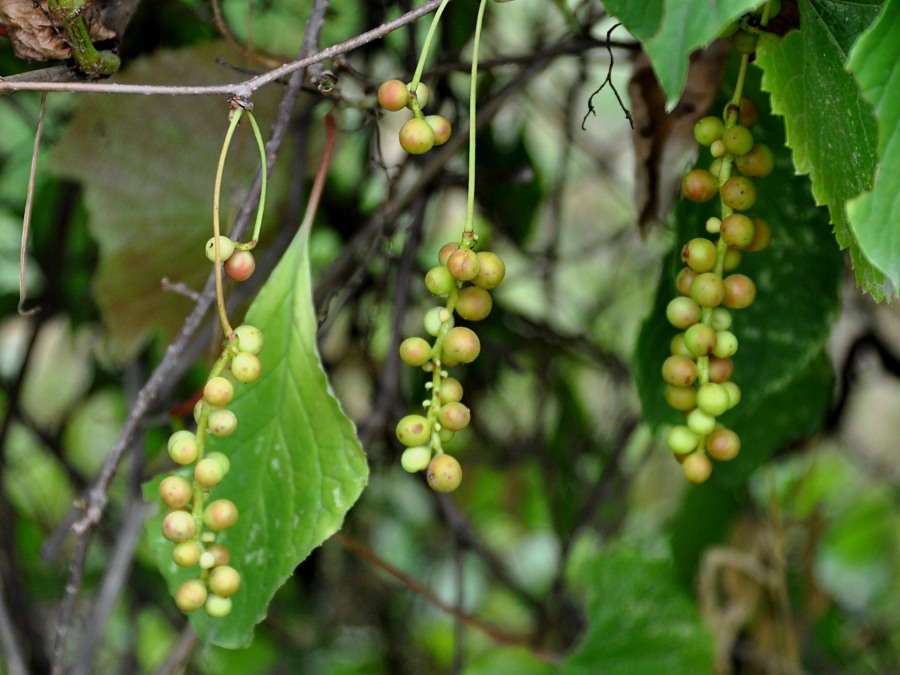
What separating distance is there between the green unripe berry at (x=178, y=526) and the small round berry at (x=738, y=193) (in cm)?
37

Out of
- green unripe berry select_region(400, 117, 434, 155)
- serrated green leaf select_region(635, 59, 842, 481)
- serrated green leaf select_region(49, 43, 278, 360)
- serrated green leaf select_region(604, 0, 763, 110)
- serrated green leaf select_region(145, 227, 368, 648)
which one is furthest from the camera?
serrated green leaf select_region(49, 43, 278, 360)

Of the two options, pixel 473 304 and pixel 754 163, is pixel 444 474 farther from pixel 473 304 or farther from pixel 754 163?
pixel 754 163

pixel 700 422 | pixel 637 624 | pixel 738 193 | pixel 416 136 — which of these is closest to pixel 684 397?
pixel 700 422

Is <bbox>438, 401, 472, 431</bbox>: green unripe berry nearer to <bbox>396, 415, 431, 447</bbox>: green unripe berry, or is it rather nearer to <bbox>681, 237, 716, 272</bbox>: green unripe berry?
<bbox>396, 415, 431, 447</bbox>: green unripe berry

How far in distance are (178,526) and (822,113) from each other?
45 cm

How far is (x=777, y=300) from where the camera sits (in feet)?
2.29

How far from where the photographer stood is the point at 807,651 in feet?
4.74

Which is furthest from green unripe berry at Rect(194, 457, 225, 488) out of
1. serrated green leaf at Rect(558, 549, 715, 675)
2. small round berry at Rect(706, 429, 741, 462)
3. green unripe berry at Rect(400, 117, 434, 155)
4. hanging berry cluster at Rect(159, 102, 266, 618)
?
serrated green leaf at Rect(558, 549, 715, 675)

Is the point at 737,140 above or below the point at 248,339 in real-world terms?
above

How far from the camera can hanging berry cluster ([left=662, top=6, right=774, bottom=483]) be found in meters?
0.51

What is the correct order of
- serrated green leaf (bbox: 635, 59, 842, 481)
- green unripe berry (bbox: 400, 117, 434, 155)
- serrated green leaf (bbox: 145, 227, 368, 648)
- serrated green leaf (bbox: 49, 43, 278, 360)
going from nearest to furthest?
green unripe berry (bbox: 400, 117, 434, 155) < serrated green leaf (bbox: 145, 227, 368, 648) < serrated green leaf (bbox: 635, 59, 842, 481) < serrated green leaf (bbox: 49, 43, 278, 360)

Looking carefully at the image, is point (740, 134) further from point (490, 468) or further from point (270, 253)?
point (490, 468)

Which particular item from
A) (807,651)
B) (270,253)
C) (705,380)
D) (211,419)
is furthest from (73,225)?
(807,651)

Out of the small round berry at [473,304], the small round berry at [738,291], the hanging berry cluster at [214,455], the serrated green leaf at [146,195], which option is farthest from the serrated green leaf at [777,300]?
the serrated green leaf at [146,195]
